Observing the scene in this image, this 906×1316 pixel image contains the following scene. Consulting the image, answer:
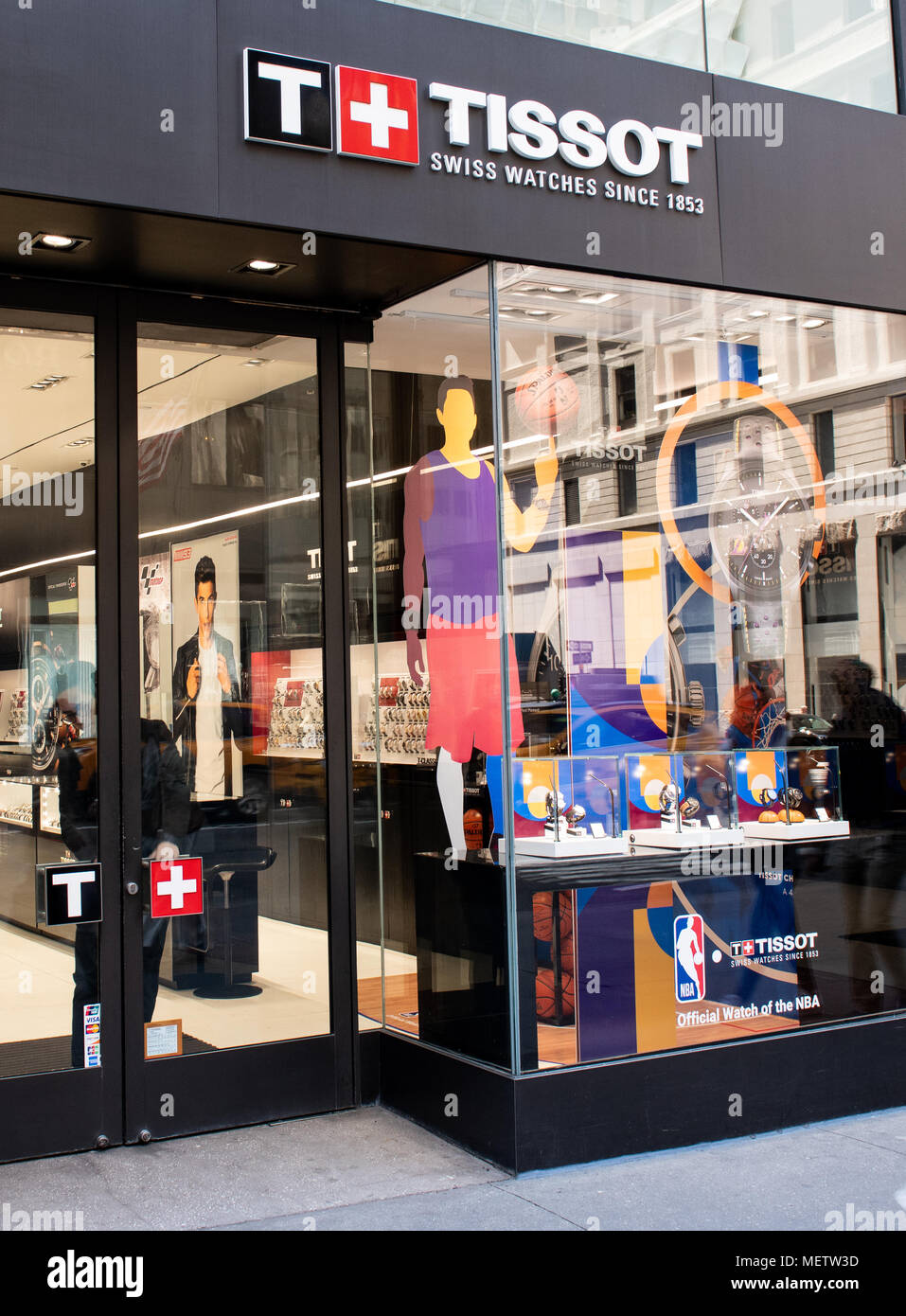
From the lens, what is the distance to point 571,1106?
464 cm

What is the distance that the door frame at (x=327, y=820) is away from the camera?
4.84 metres

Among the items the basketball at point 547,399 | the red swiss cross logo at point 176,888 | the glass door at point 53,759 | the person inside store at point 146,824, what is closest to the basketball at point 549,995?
the red swiss cross logo at point 176,888

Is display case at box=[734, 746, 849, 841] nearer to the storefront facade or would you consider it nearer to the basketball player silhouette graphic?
the storefront facade

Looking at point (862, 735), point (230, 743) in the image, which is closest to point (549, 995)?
point (230, 743)

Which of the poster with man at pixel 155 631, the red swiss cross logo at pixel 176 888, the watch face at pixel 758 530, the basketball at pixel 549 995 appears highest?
the watch face at pixel 758 530

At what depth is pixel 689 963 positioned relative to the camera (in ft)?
16.8

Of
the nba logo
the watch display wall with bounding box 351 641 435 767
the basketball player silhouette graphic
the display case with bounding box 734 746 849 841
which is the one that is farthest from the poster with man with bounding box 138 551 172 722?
the display case with bounding box 734 746 849 841

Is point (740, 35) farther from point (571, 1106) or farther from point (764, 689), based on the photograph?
point (571, 1106)

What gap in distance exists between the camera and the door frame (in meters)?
4.84

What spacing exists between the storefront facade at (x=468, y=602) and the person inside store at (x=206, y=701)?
0.02 metres

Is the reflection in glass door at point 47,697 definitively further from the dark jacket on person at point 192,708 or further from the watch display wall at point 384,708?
the watch display wall at point 384,708

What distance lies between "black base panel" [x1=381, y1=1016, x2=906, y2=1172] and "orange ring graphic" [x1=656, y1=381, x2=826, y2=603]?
1909mm

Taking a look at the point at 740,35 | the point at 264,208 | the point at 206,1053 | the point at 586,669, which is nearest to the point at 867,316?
the point at 740,35

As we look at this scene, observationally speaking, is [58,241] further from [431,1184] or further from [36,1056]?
[431,1184]
